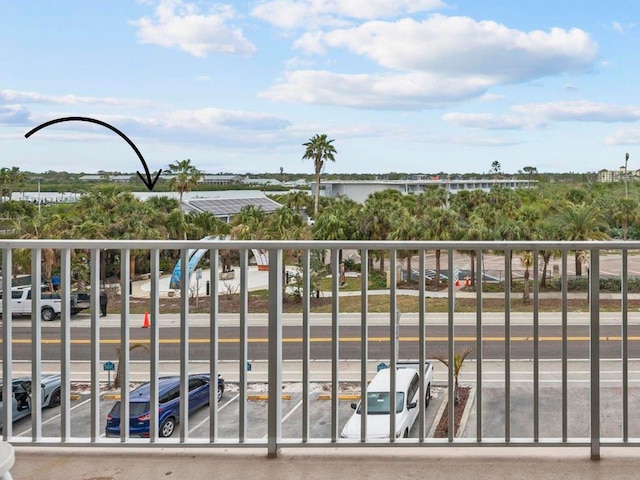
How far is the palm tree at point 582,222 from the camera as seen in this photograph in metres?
15.8

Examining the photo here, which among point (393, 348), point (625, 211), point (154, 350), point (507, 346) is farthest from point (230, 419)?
point (625, 211)

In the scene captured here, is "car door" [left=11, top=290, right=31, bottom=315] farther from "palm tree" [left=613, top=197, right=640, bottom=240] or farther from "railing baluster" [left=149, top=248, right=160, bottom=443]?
"palm tree" [left=613, top=197, right=640, bottom=240]

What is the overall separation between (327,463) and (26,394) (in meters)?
0.91

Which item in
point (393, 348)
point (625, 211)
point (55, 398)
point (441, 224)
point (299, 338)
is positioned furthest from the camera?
point (441, 224)

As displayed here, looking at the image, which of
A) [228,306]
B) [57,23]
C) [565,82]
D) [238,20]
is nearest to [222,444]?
[228,306]

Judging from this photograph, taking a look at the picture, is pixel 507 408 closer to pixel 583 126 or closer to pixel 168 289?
pixel 168 289

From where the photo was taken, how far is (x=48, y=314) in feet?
5.62

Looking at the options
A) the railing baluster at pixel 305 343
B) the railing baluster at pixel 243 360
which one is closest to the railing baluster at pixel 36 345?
the railing baluster at pixel 243 360

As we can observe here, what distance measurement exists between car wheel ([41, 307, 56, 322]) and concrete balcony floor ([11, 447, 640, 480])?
1.26 ft

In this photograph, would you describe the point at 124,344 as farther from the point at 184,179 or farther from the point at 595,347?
the point at 184,179

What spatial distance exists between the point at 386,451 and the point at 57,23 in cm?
473

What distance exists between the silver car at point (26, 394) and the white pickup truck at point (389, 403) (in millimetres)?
854

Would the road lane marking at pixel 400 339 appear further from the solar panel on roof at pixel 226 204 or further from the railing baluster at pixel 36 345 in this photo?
the solar panel on roof at pixel 226 204

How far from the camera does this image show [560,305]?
1719mm
